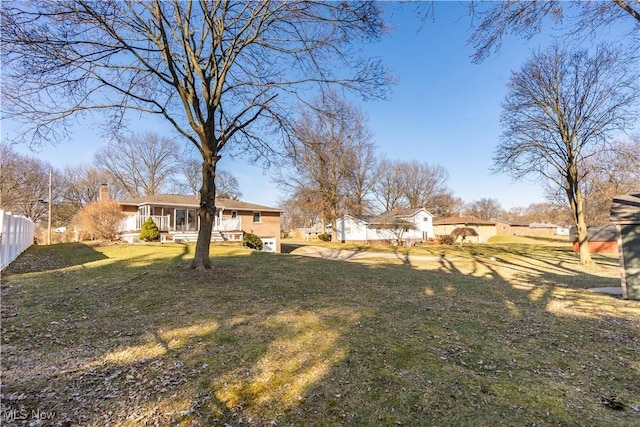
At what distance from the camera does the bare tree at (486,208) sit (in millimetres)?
75188

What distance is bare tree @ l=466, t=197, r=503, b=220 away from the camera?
75.2m

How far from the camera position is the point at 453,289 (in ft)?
30.8

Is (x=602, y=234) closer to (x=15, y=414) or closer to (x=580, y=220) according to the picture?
(x=580, y=220)

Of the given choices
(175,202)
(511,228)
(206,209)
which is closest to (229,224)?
(175,202)

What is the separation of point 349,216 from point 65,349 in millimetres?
36534

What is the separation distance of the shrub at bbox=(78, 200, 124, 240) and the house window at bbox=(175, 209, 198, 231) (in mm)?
5364

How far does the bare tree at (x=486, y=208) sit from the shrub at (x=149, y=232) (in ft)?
223

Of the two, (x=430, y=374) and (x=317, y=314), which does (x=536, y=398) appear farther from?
(x=317, y=314)

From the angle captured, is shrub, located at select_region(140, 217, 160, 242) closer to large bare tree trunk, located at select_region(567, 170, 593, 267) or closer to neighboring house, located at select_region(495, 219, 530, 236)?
large bare tree trunk, located at select_region(567, 170, 593, 267)

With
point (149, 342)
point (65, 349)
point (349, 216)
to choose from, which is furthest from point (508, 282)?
point (349, 216)

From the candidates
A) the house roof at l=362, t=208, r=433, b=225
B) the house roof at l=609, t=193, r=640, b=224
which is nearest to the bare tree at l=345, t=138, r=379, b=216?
the house roof at l=362, t=208, r=433, b=225

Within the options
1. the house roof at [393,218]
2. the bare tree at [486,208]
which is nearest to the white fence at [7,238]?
the house roof at [393,218]

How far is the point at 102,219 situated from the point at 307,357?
2196cm

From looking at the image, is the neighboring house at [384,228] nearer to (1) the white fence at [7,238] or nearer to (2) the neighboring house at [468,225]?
(2) the neighboring house at [468,225]
